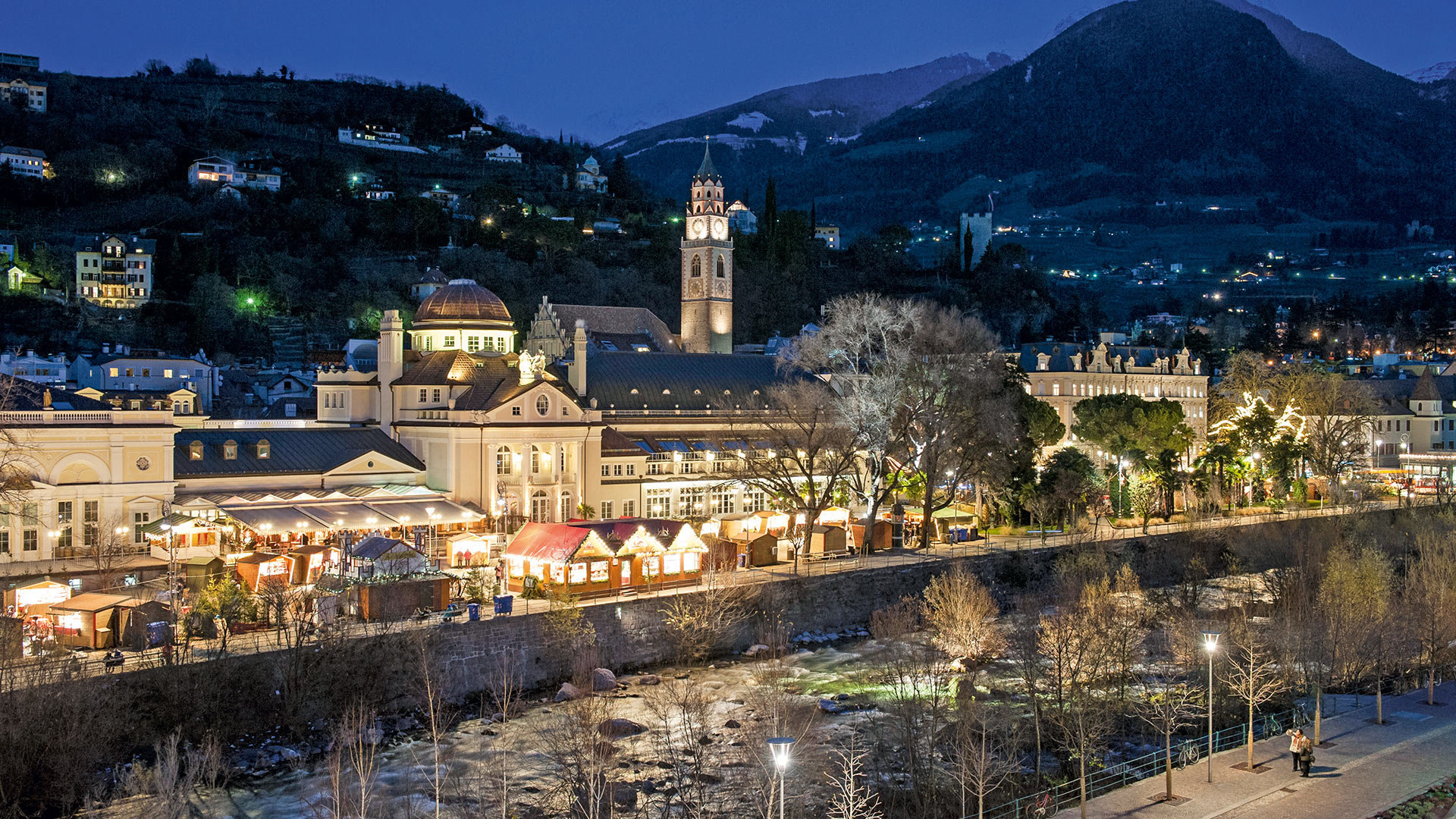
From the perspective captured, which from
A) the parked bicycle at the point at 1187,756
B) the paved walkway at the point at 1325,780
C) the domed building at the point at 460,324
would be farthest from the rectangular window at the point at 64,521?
the parked bicycle at the point at 1187,756

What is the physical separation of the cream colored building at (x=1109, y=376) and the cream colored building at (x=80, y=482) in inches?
2437

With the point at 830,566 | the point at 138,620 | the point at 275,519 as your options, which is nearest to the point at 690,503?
the point at 830,566

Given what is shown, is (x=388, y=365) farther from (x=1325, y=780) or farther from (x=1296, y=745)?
(x=1325, y=780)

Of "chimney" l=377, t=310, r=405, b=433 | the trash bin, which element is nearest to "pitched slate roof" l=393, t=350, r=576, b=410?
"chimney" l=377, t=310, r=405, b=433

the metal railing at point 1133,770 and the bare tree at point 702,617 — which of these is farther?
the bare tree at point 702,617

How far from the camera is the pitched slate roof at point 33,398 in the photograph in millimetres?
50906

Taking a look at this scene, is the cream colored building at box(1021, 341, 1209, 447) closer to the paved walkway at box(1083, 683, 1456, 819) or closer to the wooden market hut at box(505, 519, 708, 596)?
the wooden market hut at box(505, 519, 708, 596)

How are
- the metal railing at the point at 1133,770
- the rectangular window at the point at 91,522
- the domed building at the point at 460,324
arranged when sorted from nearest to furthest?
the metal railing at the point at 1133,770
the rectangular window at the point at 91,522
the domed building at the point at 460,324

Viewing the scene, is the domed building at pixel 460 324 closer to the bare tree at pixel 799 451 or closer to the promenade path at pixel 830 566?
the bare tree at pixel 799 451

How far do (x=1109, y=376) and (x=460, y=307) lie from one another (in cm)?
5572

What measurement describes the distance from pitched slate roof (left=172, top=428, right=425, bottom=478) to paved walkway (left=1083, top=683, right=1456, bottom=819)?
40.4 m

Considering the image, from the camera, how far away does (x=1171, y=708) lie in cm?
3588

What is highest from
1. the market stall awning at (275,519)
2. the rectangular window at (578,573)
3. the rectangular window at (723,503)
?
the market stall awning at (275,519)

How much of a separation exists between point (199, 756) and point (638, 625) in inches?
739
